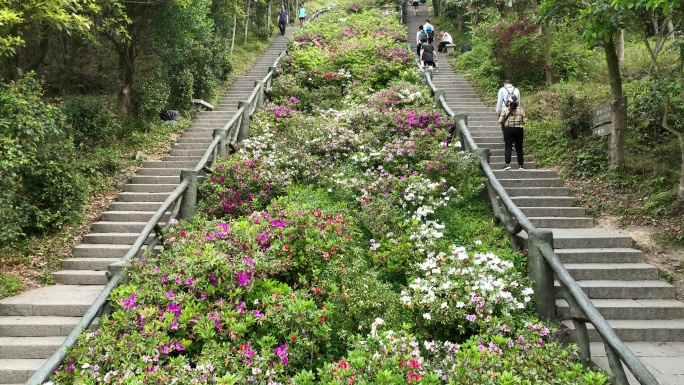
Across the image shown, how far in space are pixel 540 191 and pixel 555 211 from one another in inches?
30.5

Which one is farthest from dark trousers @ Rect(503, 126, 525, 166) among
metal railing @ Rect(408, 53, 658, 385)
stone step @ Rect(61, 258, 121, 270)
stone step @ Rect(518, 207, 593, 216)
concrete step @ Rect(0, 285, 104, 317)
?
concrete step @ Rect(0, 285, 104, 317)

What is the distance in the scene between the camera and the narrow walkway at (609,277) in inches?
226

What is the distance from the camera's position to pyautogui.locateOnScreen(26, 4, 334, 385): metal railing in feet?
17.1

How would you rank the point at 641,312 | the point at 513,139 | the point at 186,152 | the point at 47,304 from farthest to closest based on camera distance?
1. the point at 186,152
2. the point at 513,139
3. the point at 47,304
4. the point at 641,312

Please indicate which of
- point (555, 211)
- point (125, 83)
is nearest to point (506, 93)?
point (555, 211)

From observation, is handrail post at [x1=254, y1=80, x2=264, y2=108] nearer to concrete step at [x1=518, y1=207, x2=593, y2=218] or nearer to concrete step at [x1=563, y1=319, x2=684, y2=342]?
concrete step at [x1=518, y1=207, x2=593, y2=218]

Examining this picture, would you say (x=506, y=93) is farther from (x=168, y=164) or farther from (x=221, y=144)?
(x=168, y=164)

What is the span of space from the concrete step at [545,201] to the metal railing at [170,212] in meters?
6.05

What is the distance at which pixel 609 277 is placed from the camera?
275 inches

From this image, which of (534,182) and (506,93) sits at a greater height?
(506,93)

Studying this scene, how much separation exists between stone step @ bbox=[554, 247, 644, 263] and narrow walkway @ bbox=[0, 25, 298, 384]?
717cm

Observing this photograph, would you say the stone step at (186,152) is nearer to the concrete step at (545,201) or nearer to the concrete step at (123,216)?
the concrete step at (123,216)

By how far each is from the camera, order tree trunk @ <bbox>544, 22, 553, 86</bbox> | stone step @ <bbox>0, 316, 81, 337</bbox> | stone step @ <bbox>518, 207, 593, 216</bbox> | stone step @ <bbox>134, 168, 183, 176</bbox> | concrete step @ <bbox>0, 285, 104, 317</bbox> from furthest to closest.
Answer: tree trunk @ <bbox>544, 22, 553, 86</bbox> < stone step @ <bbox>134, 168, 183, 176</bbox> < stone step @ <bbox>518, 207, 593, 216</bbox> < concrete step @ <bbox>0, 285, 104, 317</bbox> < stone step @ <bbox>0, 316, 81, 337</bbox>

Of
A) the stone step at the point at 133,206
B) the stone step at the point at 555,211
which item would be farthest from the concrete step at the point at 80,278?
the stone step at the point at 555,211
